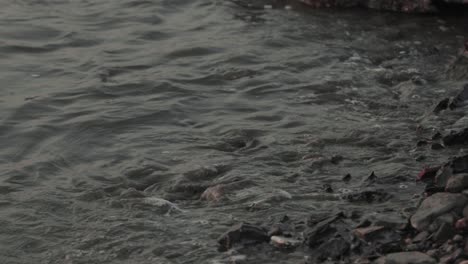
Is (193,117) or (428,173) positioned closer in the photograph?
(428,173)

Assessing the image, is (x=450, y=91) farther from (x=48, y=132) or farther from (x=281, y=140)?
(x=48, y=132)

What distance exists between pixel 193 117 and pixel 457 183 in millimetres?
3208

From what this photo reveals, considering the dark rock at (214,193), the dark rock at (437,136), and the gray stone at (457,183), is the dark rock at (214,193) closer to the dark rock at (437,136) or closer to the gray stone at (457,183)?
the gray stone at (457,183)

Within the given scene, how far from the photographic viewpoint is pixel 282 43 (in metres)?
9.91

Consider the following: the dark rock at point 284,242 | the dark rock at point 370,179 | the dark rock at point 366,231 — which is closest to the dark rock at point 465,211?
the dark rock at point 366,231

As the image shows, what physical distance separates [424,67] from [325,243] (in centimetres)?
440

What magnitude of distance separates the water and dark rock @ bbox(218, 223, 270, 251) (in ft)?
0.25

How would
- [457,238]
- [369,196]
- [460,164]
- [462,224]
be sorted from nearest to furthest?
[457,238], [462,224], [460,164], [369,196]

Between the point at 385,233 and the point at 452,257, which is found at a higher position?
the point at 452,257

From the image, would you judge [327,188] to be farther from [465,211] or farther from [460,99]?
[460,99]

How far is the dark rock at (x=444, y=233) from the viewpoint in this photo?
4824mm

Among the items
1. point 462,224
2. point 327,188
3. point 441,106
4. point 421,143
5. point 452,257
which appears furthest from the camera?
point 441,106

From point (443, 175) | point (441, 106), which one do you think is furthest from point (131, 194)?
point (441, 106)

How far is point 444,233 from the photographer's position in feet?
15.9
